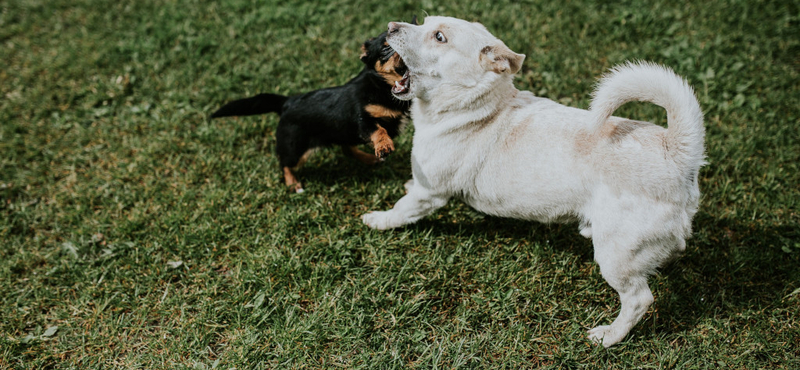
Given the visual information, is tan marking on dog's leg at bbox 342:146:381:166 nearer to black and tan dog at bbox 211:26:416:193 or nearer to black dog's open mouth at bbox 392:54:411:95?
black and tan dog at bbox 211:26:416:193

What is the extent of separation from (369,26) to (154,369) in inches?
152

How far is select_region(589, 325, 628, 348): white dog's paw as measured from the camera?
2901 millimetres

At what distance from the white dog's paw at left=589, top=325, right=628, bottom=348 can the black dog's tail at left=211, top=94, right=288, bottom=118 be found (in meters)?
2.86

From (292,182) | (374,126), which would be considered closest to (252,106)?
(292,182)

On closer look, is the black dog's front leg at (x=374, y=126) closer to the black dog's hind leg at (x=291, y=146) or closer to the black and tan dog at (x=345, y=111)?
the black and tan dog at (x=345, y=111)

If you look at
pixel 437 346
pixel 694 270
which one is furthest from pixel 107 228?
pixel 694 270

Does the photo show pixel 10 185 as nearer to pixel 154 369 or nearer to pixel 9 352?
pixel 9 352

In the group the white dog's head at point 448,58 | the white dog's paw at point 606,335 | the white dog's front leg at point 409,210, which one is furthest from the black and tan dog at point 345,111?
the white dog's paw at point 606,335

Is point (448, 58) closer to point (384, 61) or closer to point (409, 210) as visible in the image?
point (384, 61)

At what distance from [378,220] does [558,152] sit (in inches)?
57.6

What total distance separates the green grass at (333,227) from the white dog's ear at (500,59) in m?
1.30

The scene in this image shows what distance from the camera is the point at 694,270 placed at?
10.8 ft

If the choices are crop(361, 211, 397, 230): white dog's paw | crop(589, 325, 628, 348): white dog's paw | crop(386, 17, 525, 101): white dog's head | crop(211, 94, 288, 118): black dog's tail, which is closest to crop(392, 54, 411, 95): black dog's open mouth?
crop(386, 17, 525, 101): white dog's head

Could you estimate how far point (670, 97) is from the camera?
2.41 m
